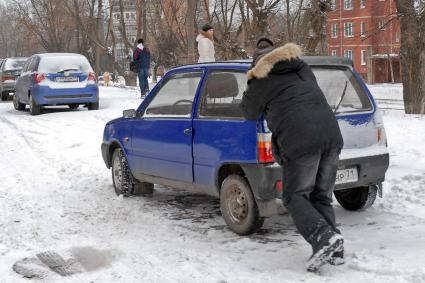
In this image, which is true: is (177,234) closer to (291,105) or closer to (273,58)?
(291,105)

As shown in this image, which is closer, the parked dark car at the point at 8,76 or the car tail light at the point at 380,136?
the car tail light at the point at 380,136

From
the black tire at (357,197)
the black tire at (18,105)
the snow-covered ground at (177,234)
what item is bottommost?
the snow-covered ground at (177,234)

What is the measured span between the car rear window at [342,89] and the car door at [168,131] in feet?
4.34

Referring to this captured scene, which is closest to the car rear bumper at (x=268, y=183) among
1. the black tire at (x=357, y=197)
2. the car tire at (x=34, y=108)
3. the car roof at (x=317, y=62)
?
the black tire at (x=357, y=197)

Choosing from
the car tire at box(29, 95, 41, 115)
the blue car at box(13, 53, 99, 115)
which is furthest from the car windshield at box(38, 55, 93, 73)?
the car tire at box(29, 95, 41, 115)

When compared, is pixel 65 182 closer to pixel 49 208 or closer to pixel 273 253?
pixel 49 208

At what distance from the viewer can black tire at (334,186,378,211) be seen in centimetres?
635

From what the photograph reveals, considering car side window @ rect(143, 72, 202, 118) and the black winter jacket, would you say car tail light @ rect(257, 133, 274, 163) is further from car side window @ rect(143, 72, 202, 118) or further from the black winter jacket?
car side window @ rect(143, 72, 202, 118)

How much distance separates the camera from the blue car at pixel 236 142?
17.6 ft

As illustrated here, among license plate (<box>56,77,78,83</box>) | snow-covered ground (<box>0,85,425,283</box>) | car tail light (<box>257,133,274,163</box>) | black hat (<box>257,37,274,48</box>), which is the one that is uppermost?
license plate (<box>56,77,78,83</box>)

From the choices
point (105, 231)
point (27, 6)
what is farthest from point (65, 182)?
point (27, 6)

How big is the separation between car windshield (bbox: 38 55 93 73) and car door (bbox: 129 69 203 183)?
9674mm

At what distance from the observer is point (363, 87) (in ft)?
20.1

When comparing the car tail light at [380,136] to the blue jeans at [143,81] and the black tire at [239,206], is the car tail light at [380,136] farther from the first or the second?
the blue jeans at [143,81]
